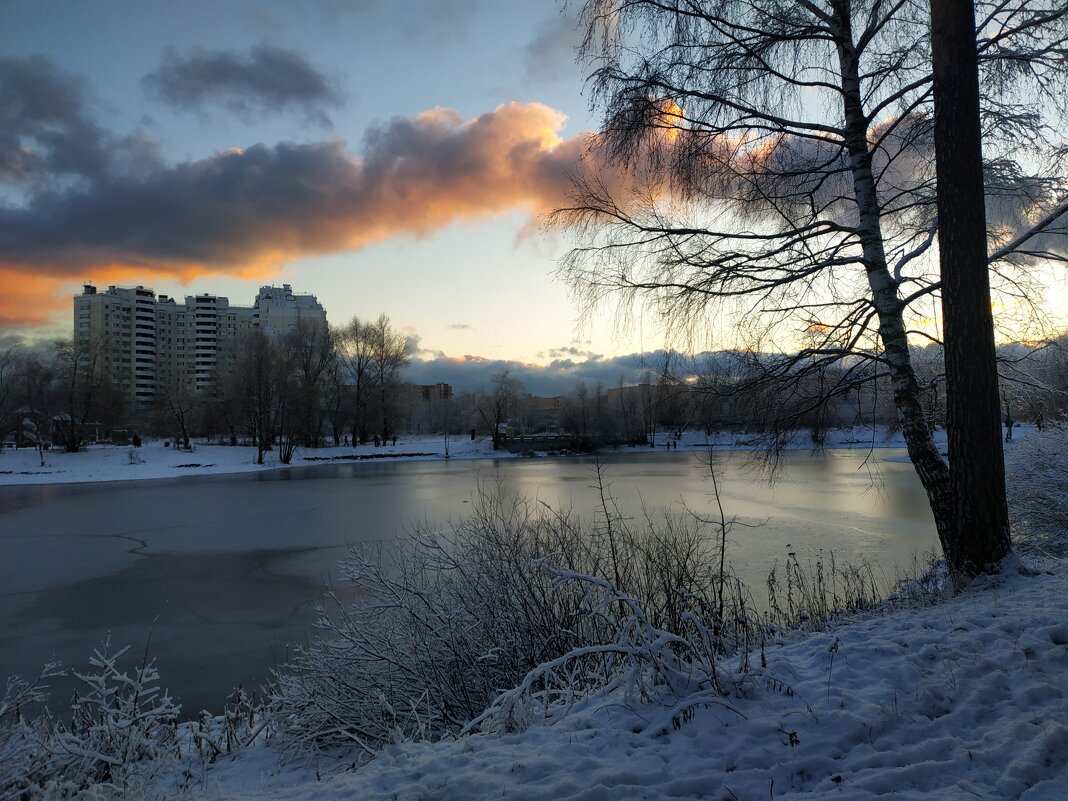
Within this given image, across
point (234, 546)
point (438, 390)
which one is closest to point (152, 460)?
point (234, 546)

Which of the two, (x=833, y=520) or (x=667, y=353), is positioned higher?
(x=667, y=353)

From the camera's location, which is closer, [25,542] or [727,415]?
[727,415]

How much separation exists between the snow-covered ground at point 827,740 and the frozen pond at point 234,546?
392cm

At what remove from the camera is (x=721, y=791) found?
2.39 metres

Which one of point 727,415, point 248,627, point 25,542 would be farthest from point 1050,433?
point 25,542

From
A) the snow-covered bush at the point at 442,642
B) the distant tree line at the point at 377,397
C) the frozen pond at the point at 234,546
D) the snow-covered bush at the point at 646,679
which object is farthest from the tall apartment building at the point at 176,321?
the snow-covered bush at the point at 646,679

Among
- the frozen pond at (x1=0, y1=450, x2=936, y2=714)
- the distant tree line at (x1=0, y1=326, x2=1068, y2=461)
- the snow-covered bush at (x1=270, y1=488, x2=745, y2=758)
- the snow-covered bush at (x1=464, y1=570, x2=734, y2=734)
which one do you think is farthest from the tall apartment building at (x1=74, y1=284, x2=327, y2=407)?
the snow-covered bush at (x1=464, y1=570, x2=734, y2=734)

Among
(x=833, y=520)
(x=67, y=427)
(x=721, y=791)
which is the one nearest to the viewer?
(x=721, y=791)

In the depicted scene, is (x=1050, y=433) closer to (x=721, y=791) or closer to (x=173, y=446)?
(x=721, y=791)

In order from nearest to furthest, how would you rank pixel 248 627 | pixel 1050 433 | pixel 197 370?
pixel 248 627
pixel 1050 433
pixel 197 370

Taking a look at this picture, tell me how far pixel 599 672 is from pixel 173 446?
5646 centimetres

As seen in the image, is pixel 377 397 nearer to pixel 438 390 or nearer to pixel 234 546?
pixel 234 546

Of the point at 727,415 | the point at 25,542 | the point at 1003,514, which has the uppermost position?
the point at 727,415

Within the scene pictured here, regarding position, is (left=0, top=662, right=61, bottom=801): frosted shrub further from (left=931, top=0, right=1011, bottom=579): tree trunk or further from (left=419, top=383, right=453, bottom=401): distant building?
(left=419, top=383, right=453, bottom=401): distant building
